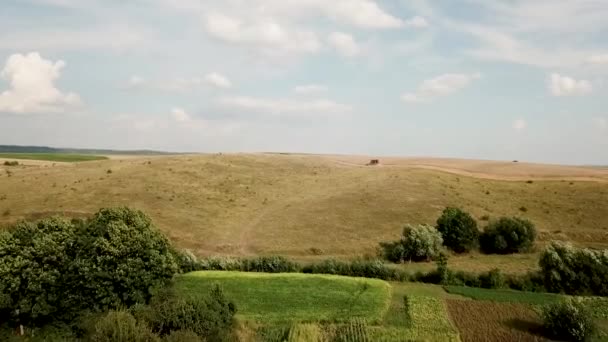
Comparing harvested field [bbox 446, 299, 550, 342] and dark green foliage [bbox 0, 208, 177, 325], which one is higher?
dark green foliage [bbox 0, 208, 177, 325]

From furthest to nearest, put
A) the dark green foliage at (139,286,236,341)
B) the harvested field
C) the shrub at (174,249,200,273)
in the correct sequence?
the shrub at (174,249,200,273) → the harvested field → the dark green foliage at (139,286,236,341)

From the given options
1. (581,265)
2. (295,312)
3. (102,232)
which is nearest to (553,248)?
(581,265)

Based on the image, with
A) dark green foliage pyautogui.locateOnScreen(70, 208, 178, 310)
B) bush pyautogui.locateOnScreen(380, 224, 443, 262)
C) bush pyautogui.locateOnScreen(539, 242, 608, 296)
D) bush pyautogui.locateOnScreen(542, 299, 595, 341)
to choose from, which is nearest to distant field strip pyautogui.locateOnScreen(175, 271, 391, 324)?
dark green foliage pyautogui.locateOnScreen(70, 208, 178, 310)

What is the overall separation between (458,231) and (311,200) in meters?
26.0

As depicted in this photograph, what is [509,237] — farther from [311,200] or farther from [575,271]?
[311,200]

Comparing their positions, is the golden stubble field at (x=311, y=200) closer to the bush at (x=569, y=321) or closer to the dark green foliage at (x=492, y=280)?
the dark green foliage at (x=492, y=280)

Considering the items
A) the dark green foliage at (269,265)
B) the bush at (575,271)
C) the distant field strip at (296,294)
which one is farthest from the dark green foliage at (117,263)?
the bush at (575,271)

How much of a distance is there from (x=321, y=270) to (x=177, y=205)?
1308 inches

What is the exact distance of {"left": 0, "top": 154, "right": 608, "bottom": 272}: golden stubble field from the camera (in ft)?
209

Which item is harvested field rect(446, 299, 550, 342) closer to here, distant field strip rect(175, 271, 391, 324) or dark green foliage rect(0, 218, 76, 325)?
distant field strip rect(175, 271, 391, 324)

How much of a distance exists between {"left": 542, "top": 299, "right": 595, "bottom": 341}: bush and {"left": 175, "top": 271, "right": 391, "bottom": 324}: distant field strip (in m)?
10.8

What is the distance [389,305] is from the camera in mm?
38719

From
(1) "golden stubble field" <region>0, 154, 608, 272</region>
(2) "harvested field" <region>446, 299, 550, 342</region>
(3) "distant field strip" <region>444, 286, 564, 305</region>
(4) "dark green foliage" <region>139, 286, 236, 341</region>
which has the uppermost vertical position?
(1) "golden stubble field" <region>0, 154, 608, 272</region>

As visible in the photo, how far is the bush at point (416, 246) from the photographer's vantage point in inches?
2207
